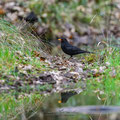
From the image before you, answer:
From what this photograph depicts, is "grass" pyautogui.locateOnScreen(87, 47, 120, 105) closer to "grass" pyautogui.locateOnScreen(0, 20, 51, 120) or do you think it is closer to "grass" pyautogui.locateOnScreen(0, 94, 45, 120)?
"grass" pyautogui.locateOnScreen(0, 20, 51, 120)

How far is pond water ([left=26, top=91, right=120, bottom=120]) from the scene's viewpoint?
4.87 metres

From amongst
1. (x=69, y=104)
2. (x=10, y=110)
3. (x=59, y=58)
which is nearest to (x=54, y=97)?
(x=69, y=104)

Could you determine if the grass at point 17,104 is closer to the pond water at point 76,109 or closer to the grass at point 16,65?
the grass at point 16,65

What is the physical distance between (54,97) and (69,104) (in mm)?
543

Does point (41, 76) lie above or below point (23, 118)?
above

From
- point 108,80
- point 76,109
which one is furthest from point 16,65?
point 76,109

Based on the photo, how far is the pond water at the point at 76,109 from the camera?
487 centimetres

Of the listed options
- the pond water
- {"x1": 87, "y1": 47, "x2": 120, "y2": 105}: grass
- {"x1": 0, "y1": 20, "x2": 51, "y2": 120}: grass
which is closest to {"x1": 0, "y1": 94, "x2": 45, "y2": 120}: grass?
{"x1": 0, "y1": 20, "x2": 51, "y2": 120}: grass

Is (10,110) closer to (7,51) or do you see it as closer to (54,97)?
(54,97)

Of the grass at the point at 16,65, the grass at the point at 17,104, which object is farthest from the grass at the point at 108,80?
the grass at the point at 17,104

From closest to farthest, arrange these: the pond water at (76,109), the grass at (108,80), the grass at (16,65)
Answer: the pond water at (76,109) → the grass at (16,65) → the grass at (108,80)

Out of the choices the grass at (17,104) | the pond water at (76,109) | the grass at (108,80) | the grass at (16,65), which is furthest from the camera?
the grass at (108,80)

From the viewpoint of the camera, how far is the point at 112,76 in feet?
24.3

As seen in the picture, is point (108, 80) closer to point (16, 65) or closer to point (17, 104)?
point (16, 65)
